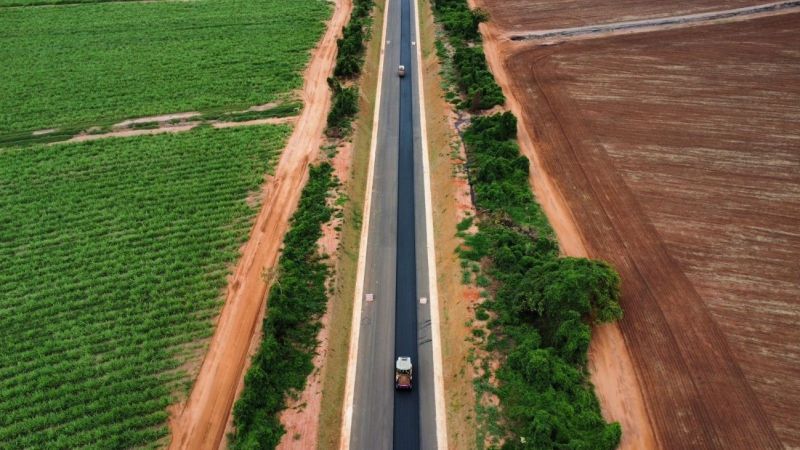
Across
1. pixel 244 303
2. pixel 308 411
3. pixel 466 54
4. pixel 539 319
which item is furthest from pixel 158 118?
pixel 539 319

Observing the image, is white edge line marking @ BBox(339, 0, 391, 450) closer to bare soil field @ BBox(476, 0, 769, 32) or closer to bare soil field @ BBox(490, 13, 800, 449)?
bare soil field @ BBox(490, 13, 800, 449)

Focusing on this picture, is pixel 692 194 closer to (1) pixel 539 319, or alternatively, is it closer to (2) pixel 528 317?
(1) pixel 539 319

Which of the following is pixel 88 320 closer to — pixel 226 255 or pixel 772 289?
pixel 226 255

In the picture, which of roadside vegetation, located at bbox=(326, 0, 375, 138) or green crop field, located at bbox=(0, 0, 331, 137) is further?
green crop field, located at bbox=(0, 0, 331, 137)

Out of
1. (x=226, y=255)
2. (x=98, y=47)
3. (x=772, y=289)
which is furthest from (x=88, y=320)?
(x=98, y=47)

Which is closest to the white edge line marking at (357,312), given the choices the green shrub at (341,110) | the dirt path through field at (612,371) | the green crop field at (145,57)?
the green shrub at (341,110)

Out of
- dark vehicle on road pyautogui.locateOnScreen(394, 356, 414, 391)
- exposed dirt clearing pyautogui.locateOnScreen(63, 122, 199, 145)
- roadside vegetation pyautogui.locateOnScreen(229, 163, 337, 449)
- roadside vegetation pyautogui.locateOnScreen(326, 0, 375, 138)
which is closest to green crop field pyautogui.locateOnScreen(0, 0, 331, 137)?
exposed dirt clearing pyautogui.locateOnScreen(63, 122, 199, 145)
